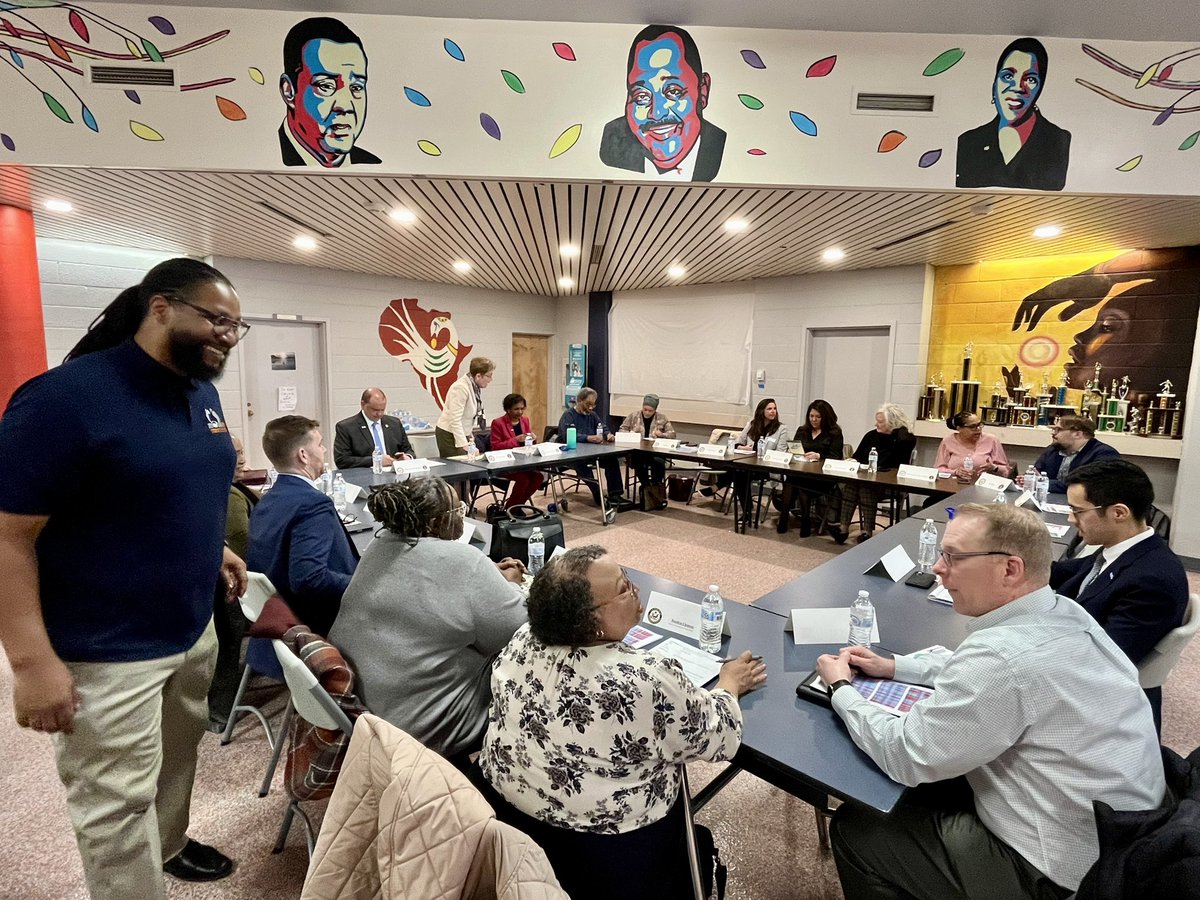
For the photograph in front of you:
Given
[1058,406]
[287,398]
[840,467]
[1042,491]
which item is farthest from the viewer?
[287,398]

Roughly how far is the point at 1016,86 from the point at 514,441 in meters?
4.38

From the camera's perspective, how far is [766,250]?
17.8 feet

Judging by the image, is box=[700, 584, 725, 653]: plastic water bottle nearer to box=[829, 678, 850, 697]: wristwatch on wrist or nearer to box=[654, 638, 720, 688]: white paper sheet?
box=[654, 638, 720, 688]: white paper sheet

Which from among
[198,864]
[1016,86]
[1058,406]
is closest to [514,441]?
[198,864]

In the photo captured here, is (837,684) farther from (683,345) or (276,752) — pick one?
(683,345)

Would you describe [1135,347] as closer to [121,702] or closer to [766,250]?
[766,250]

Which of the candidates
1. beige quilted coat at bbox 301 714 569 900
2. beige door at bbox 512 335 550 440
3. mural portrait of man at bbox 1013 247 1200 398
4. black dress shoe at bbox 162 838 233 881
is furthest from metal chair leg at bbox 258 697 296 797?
beige door at bbox 512 335 550 440

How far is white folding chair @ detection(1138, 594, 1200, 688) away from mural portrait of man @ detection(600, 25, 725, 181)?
2870mm

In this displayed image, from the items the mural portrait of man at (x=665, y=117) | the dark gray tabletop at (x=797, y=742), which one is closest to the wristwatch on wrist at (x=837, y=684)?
the dark gray tabletop at (x=797, y=742)

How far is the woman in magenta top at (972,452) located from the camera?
14.3ft

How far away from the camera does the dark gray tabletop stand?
1.13 meters

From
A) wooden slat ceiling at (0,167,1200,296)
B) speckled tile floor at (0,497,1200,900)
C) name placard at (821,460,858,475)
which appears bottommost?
speckled tile floor at (0,497,1200,900)

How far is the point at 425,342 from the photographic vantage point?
25.4 feet

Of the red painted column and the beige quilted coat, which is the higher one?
the red painted column
